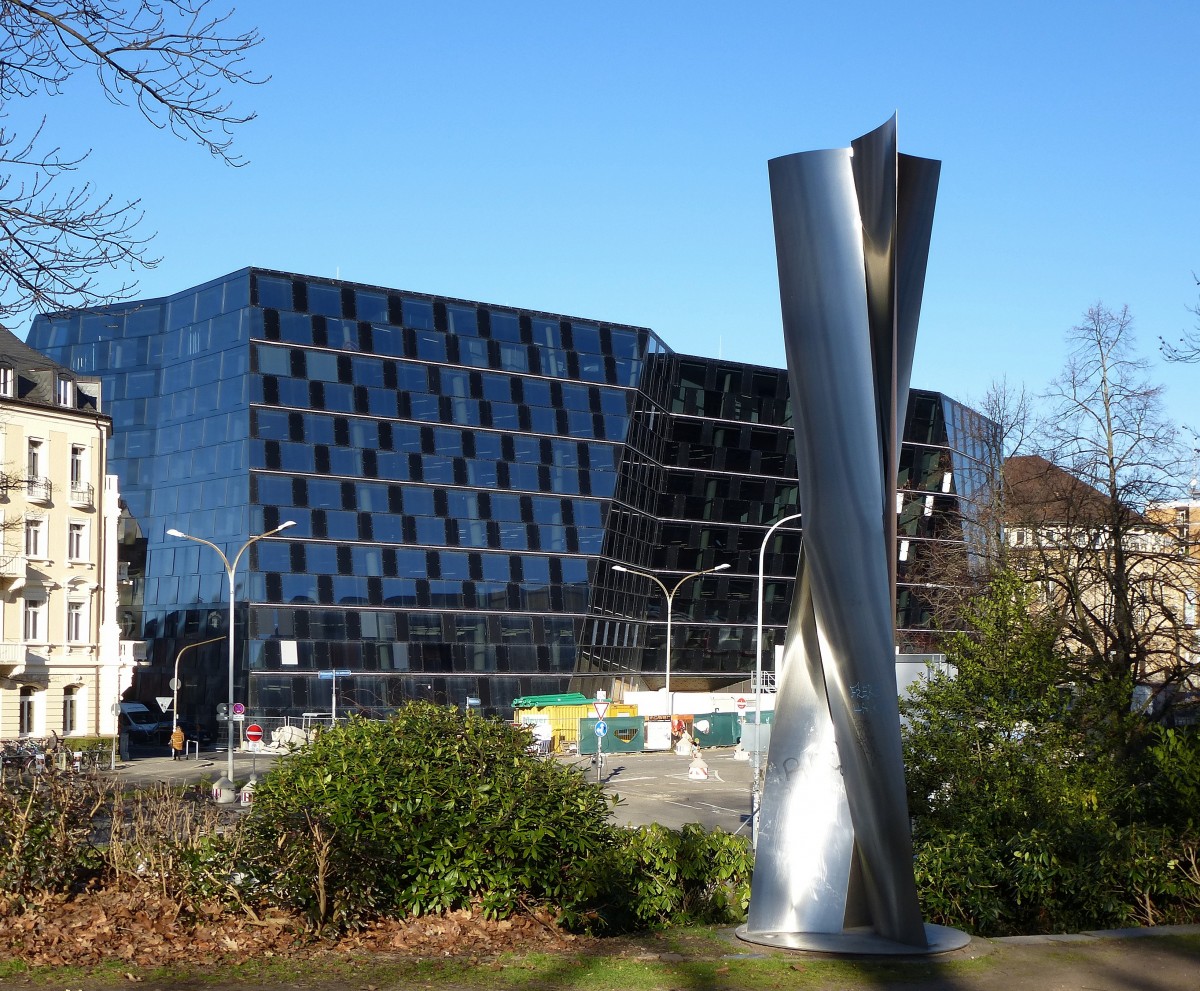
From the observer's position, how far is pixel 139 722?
6581 centimetres


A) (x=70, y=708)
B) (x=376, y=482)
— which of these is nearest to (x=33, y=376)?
(x=70, y=708)

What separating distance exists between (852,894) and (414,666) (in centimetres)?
5190

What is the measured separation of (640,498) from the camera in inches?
2859

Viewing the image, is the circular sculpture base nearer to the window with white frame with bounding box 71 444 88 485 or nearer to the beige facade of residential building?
the beige facade of residential building

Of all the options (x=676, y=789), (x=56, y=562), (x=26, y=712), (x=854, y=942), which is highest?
(x=56, y=562)

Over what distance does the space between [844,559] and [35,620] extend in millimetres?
45109

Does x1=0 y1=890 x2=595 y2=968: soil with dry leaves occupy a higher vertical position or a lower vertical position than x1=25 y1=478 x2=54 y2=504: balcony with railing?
lower

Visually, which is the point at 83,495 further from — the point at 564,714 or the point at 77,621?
the point at 564,714

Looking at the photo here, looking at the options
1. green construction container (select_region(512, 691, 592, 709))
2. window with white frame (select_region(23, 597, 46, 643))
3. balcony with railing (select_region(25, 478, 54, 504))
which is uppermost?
balcony with railing (select_region(25, 478, 54, 504))

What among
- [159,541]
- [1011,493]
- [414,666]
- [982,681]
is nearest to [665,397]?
[414,666]

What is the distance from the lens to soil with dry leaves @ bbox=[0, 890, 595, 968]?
9.91 metres

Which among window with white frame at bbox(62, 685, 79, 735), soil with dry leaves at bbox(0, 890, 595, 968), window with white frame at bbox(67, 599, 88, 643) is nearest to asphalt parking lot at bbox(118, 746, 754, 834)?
window with white frame at bbox(62, 685, 79, 735)

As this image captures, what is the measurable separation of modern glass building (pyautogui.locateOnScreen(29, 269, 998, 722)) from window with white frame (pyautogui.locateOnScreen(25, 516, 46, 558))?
362 inches

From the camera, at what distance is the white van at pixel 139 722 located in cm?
6183
